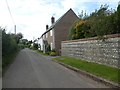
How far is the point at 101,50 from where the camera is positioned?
64.6 feet

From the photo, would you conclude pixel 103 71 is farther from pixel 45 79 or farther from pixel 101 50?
pixel 101 50

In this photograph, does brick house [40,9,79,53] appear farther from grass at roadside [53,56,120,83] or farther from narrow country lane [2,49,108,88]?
narrow country lane [2,49,108,88]

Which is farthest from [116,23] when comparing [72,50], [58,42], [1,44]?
[58,42]

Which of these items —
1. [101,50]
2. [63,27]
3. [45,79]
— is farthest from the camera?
[63,27]

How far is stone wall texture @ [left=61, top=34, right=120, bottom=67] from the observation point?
1689cm

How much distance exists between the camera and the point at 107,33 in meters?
19.1

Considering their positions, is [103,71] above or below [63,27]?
below

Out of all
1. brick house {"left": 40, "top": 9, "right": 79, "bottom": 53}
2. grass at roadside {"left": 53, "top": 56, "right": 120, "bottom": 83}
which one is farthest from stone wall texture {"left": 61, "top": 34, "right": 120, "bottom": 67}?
brick house {"left": 40, "top": 9, "right": 79, "bottom": 53}

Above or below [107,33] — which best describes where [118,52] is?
below

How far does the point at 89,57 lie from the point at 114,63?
6712mm

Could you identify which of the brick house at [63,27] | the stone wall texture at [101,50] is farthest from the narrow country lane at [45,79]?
the brick house at [63,27]

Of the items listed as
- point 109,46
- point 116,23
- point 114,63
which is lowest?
point 114,63

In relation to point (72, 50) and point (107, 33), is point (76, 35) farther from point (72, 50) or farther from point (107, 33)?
point (107, 33)

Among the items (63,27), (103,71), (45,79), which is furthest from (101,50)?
(63,27)
